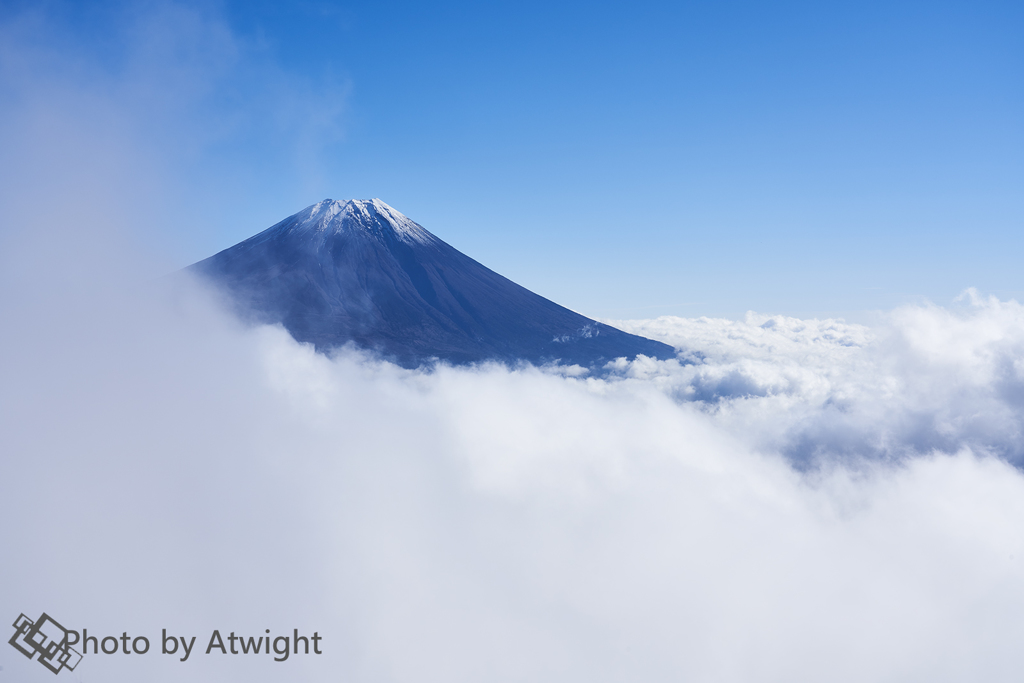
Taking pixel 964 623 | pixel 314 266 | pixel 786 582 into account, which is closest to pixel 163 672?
pixel 314 266

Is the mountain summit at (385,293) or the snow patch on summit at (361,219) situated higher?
the snow patch on summit at (361,219)

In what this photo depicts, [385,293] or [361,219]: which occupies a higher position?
[361,219]

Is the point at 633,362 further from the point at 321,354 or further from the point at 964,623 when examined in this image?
the point at 964,623

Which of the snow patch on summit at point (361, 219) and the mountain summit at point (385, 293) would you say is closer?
the mountain summit at point (385, 293)

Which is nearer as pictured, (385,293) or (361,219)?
(385,293)

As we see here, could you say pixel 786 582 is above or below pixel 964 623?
above

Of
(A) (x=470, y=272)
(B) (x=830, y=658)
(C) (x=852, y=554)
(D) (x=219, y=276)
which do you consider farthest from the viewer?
(C) (x=852, y=554)

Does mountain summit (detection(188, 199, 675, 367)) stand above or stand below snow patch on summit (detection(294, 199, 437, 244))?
below

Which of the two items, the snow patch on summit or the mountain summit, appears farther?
the snow patch on summit
